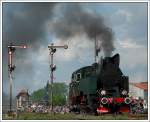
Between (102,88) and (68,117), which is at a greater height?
(102,88)

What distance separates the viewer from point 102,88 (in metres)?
18.8

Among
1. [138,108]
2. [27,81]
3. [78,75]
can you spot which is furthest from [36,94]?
[138,108]

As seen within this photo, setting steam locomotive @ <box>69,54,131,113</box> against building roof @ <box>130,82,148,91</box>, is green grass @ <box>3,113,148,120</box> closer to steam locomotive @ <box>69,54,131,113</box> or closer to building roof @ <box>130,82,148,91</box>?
steam locomotive @ <box>69,54,131,113</box>

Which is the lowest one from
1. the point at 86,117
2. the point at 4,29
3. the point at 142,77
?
the point at 86,117

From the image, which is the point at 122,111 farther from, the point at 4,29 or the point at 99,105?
the point at 4,29

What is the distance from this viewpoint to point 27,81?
18297 mm

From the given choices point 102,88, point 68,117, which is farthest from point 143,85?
point 68,117

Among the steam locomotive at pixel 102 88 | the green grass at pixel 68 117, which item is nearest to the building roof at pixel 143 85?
the steam locomotive at pixel 102 88

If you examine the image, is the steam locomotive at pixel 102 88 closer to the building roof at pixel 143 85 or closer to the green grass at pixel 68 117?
the green grass at pixel 68 117

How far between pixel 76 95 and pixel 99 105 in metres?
1.05

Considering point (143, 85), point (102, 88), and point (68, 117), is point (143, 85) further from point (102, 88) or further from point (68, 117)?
point (68, 117)

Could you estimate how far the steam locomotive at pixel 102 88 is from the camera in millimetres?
18484

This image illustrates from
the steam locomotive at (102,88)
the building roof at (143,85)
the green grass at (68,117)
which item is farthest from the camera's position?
the steam locomotive at (102,88)

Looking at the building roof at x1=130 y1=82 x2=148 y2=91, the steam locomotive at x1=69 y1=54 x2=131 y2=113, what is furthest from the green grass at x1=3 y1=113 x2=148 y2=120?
the building roof at x1=130 y1=82 x2=148 y2=91
